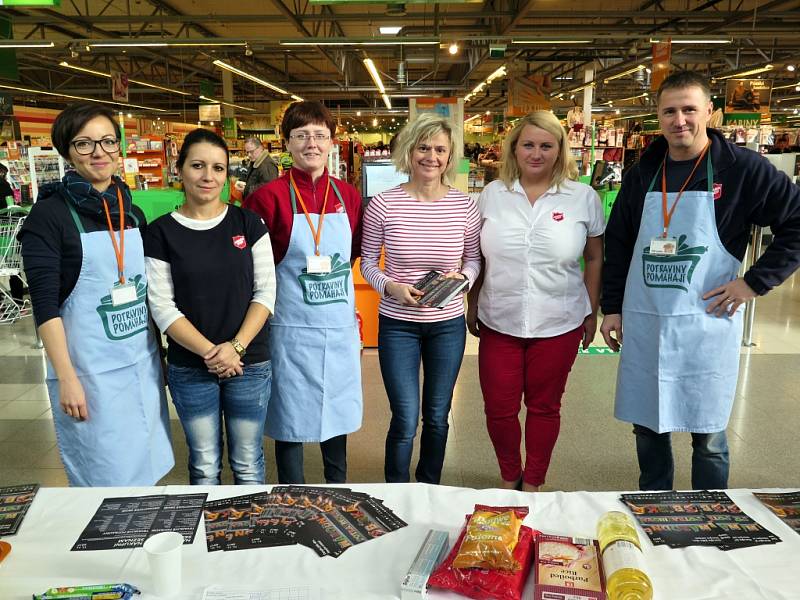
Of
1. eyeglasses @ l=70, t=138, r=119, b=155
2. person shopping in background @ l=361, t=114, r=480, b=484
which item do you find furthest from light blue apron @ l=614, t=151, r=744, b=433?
eyeglasses @ l=70, t=138, r=119, b=155

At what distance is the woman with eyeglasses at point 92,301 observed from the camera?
1945 millimetres

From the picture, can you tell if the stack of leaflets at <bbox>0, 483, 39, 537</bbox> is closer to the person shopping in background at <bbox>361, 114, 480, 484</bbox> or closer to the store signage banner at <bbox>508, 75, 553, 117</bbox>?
the person shopping in background at <bbox>361, 114, 480, 484</bbox>

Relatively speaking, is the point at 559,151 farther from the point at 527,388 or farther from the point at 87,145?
the point at 87,145

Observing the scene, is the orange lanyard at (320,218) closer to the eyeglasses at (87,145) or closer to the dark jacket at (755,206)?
the eyeglasses at (87,145)

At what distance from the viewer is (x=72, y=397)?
200 cm

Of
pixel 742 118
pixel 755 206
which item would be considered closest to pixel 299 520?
pixel 755 206

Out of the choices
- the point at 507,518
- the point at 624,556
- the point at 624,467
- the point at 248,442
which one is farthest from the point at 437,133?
the point at 624,467

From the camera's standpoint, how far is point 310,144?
→ 2355 millimetres

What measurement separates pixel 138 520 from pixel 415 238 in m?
1.39

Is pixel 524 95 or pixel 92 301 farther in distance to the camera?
pixel 524 95

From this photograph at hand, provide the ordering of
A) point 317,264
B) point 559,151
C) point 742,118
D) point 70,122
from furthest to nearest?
1. point 742,118
2. point 559,151
3. point 317,264
4. point 70,122

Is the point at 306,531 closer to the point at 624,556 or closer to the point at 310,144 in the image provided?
the point at 624,556

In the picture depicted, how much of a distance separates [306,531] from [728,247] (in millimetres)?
1778

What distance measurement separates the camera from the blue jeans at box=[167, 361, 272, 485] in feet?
7.24
